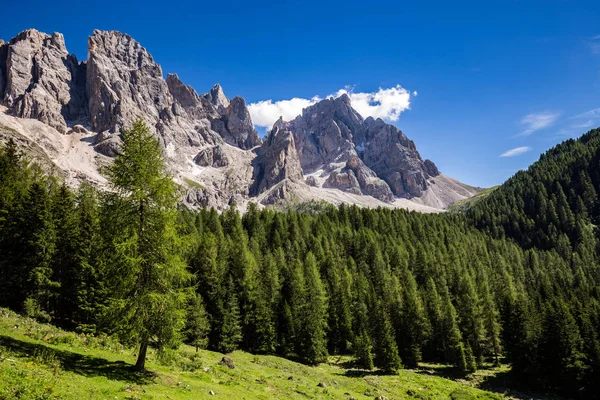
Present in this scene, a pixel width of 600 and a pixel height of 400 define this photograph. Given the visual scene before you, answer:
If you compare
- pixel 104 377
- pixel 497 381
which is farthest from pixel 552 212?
pixel 104 377

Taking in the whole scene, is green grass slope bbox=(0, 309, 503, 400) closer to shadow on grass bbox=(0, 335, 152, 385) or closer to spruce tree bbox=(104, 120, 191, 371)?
shadow on grass bbox=(0, 335, 152, 385)

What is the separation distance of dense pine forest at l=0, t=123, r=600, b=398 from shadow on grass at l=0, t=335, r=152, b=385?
1.54 m

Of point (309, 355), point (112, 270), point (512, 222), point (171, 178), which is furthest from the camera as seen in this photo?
point (512, 222)

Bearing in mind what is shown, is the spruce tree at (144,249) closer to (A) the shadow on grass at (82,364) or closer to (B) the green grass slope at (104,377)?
(A) the shadow on grass at (82,364)

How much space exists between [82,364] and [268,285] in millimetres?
45858

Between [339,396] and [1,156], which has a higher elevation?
[1,156]

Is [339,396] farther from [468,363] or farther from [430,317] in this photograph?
[430,317]

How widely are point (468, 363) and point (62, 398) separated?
64915mm

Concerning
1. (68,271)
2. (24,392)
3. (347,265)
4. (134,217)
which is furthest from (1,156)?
(347,265)

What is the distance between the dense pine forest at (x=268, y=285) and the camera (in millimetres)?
20984

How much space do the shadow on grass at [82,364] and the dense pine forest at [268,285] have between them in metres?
1.54

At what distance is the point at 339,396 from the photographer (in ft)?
108

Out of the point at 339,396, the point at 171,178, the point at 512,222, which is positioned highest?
the point at 512,222

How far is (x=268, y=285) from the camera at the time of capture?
64750 millimetres
